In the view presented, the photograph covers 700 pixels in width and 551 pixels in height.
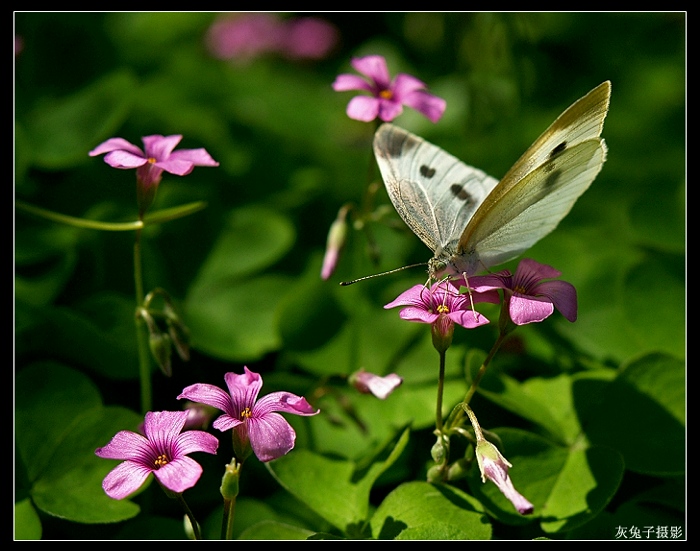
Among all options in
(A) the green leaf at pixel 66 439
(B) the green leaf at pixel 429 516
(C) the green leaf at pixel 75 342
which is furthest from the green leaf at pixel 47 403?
(B) the green leaf at pixel 429 516

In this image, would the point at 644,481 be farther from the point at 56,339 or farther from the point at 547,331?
the point at 56,339

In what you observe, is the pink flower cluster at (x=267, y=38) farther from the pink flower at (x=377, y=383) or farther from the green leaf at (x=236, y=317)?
the pink flower at (x=377, y=383)

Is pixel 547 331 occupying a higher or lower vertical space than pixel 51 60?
lower

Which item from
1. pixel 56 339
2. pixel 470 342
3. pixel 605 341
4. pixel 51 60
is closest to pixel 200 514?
pixel 56 339

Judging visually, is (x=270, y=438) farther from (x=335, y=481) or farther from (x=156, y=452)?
(x=335, y=481)

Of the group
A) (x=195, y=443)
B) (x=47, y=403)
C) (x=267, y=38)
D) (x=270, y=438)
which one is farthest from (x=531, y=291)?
(x=267, y=38)
